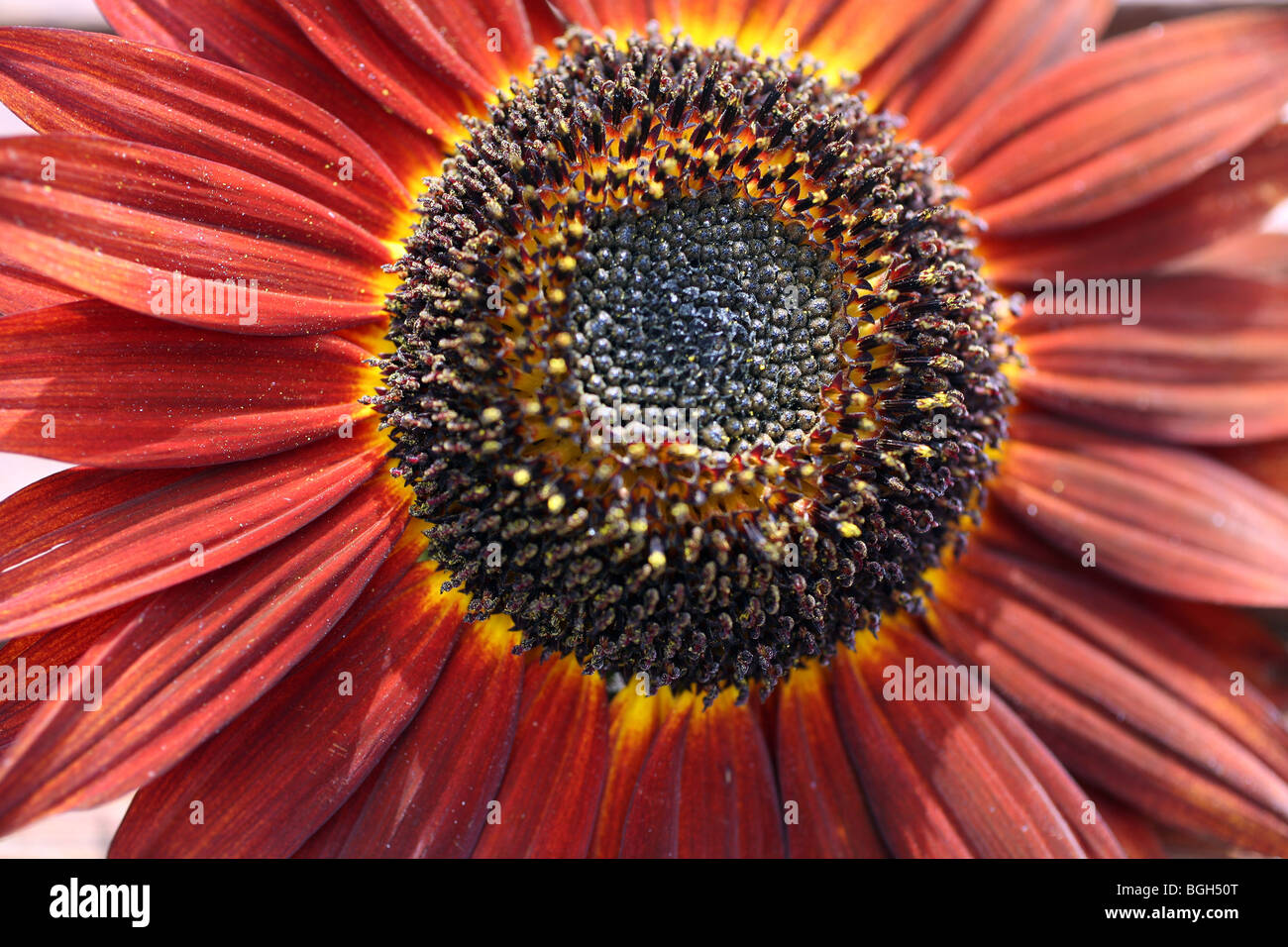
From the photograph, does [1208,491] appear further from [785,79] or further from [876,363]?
[785,79]

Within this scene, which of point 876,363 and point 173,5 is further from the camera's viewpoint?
point 876,363

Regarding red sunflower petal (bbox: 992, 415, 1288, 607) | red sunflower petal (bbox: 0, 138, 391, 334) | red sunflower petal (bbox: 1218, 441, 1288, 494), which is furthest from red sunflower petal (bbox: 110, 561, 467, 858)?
red sunflower petal (bbox: 1218, 441, 1288, 494)

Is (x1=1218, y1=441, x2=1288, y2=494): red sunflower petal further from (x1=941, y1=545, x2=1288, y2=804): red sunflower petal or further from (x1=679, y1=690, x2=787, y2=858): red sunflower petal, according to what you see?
(x1=679, y1=690, x2=787, y2=858): red sunflower petal

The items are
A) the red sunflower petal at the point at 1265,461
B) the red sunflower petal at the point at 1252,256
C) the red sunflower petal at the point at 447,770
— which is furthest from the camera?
the red sunflower petal at the point at 1252,256
